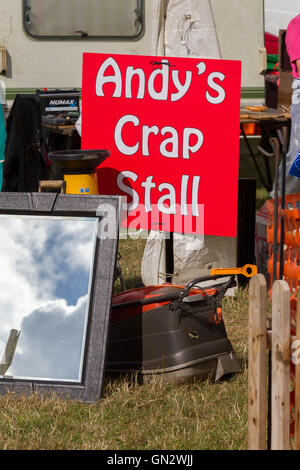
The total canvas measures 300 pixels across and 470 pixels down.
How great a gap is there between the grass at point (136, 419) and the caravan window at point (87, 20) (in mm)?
4461

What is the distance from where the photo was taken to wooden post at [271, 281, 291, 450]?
2303 mm

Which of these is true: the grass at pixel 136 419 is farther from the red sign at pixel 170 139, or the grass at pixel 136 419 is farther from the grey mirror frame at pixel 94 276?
the red sign at pixel 170 139

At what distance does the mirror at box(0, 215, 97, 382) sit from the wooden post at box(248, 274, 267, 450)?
1019 millimetres

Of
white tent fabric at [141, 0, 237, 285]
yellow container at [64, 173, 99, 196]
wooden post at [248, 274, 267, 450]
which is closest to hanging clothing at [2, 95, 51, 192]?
white tent fabric at [141, 0, 237, 285]

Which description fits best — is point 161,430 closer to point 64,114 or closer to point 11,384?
point 11,384

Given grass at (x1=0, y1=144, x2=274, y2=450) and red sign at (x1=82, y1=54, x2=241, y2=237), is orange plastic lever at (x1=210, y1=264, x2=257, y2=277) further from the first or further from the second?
red sign at (x1=82, y1=54, x2=241, y2=237)

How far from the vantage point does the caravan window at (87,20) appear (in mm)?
7074

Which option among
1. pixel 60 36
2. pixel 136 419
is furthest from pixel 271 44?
pixel 136 419

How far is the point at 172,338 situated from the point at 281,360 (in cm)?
124

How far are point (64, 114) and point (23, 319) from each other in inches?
144

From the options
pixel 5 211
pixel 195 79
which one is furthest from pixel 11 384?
pixel 195 79

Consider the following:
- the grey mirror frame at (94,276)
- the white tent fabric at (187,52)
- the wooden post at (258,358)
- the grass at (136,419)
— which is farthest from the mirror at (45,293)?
the white tent fabric at (187,52)

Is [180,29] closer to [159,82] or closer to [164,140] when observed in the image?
[159,82]

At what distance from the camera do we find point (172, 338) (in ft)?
11.6
